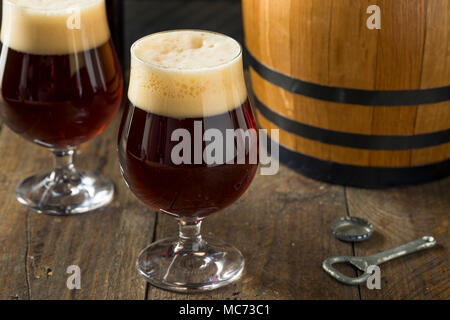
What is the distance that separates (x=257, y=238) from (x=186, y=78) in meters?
0.38

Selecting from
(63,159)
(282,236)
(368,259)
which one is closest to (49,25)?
(63,159)

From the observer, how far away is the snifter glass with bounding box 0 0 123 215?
1.20 metres

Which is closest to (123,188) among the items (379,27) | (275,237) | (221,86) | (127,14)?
(275,237)

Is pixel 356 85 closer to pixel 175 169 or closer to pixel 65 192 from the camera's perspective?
pixel 175 169

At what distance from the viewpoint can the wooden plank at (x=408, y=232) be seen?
1110 millimetres

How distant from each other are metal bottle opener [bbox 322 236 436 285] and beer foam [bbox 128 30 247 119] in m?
0.32

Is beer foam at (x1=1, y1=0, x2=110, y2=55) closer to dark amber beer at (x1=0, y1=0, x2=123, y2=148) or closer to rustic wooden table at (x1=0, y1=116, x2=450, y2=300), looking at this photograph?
dark amber beer at (x1=0, y1=0, x2=123, y2=148)

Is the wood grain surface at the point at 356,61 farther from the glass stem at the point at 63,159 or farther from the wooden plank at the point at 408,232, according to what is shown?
the glass stem at the point at 63,159

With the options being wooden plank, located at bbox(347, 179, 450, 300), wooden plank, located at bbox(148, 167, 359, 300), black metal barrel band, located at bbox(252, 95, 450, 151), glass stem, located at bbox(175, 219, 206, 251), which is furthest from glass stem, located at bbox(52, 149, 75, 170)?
wooden plank, located at bbox(347, 179, 450, 300)

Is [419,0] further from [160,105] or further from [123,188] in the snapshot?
[123,188]

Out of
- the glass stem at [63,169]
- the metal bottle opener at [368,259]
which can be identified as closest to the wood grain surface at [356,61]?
the metal bottle opener at [368,259]

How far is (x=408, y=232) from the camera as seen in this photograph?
1262mm

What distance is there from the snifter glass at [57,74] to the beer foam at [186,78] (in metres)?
0.21

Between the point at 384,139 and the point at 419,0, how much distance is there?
0.28 meters
